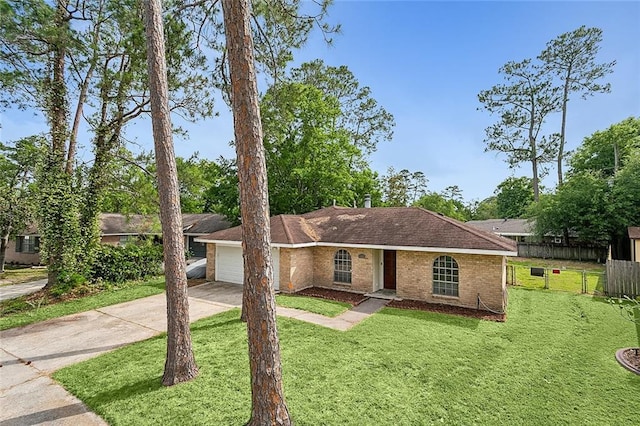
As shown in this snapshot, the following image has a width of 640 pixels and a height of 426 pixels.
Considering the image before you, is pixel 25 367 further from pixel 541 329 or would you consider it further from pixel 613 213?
pixel 613 213

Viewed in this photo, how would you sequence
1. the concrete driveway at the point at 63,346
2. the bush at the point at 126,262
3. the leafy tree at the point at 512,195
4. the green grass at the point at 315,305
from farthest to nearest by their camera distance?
the leafy tree at the point at 512,195, the bush at the point at 126,262, the green grass at the point at 315,305, the concrete driveway at the point at 63,346

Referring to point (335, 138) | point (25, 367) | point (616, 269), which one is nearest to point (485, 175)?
point (335, 138)

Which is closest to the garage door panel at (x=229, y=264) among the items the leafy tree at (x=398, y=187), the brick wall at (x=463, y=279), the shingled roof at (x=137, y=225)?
the brick wall at (x=463, y=279)

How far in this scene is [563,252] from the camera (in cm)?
2581

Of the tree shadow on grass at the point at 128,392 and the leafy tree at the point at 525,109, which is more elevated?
the leafy tree at the point at 525,109

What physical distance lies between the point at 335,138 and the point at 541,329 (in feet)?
56.7

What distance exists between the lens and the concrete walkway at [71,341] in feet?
16.1

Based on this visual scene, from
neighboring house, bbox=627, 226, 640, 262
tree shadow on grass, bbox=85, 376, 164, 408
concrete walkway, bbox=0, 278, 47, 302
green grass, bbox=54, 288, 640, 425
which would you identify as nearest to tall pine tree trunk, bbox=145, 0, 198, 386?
tree shadow on grass, bbox=85, 376, 164, 408

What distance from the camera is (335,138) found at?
A: 73.1ft

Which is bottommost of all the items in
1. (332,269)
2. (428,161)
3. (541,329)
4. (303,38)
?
(541,329)

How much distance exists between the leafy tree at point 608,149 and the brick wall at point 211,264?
3750 centimetres

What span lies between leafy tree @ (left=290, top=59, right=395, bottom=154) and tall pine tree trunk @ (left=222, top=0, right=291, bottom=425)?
22.8 metres

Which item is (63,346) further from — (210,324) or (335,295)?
(335,295)

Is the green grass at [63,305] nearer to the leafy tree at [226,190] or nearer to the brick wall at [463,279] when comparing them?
the leafy tree at [226,190]
